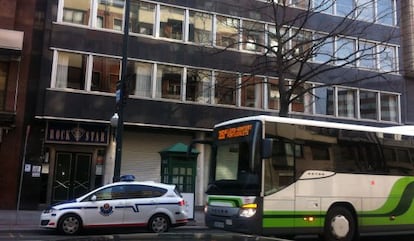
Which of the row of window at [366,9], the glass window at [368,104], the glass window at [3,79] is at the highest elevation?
the row of window at [366,9]

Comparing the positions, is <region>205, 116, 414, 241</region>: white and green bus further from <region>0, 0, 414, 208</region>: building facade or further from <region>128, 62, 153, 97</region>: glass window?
<region>128, 62, 153, 97</region>: glass window

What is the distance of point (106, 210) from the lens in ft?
50.5

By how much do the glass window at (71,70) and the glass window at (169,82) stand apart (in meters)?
3.91

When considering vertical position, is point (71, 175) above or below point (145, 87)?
below

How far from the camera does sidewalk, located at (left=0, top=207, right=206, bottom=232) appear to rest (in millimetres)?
16297

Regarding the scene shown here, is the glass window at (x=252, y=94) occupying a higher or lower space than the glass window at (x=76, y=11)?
lower

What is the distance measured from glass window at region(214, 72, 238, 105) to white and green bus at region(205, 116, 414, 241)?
1378 centimetres

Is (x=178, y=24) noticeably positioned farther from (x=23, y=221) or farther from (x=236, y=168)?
(x=236, y=168)

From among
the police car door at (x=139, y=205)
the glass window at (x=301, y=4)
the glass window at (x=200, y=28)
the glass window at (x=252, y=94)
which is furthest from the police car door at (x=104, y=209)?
the glass window at (x=301, y=4)

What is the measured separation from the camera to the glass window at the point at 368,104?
105 ft

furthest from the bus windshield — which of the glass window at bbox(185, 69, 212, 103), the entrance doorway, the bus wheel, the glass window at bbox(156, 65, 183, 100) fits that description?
the glass window at bbox(185, 69, 212, 103)

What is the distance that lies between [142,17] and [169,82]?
145 inches

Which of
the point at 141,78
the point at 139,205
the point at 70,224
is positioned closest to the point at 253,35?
the point at 141,78

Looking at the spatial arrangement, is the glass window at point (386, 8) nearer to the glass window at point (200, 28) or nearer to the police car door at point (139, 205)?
the glass window at point (200, 28)
